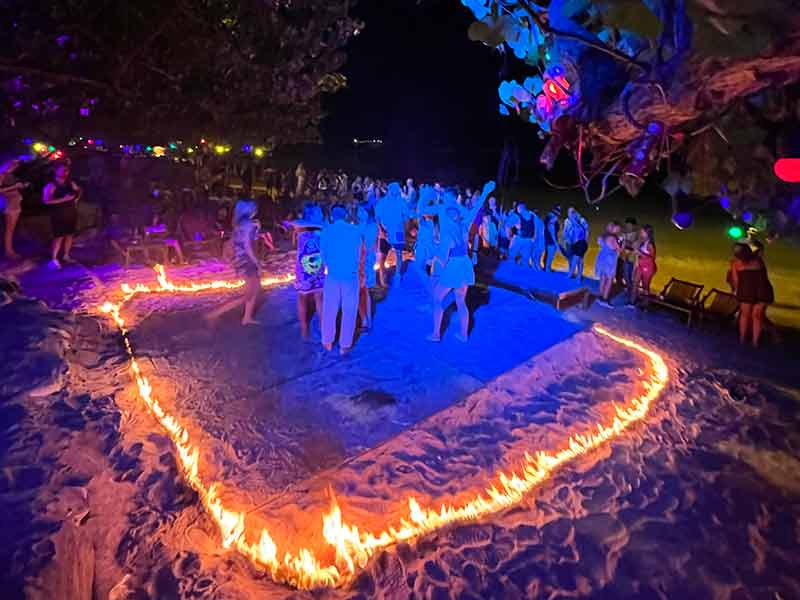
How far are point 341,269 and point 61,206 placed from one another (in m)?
6.80

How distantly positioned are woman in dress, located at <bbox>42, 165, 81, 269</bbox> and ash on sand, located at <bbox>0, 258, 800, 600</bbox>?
11.2ft

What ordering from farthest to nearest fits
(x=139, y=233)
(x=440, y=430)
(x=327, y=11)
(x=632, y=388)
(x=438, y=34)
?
(x=438, y=34), (x=327, y=11), (x=139, y=233), (x=632, y=388), (x=440, y=430)

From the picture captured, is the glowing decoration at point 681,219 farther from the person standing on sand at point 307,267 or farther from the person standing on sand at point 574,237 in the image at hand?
the person standing on sand at point 574,237

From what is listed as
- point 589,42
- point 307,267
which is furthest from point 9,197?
point 589,42

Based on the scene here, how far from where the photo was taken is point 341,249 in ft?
18.8

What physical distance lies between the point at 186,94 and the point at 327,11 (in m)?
5.14

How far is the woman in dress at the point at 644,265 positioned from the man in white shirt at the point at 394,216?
4.83m

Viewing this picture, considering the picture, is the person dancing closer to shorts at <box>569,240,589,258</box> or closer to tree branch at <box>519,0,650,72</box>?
tree branch at <box>519,0,650,72</box>

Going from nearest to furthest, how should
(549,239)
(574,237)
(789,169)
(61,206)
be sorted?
1. (789,169)
2. (61,206)
3. (574,237)
4. (549,239)

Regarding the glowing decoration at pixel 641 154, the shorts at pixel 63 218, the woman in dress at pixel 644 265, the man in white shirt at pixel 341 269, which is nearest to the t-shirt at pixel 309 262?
the man in white shirt at pixel 341 269

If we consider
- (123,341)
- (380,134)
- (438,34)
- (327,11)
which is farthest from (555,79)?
(380,134)

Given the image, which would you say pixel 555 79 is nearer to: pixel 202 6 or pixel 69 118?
pixel 202 6

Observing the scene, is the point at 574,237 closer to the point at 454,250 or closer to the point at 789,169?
the point at 454,250

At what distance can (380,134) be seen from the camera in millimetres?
32562
